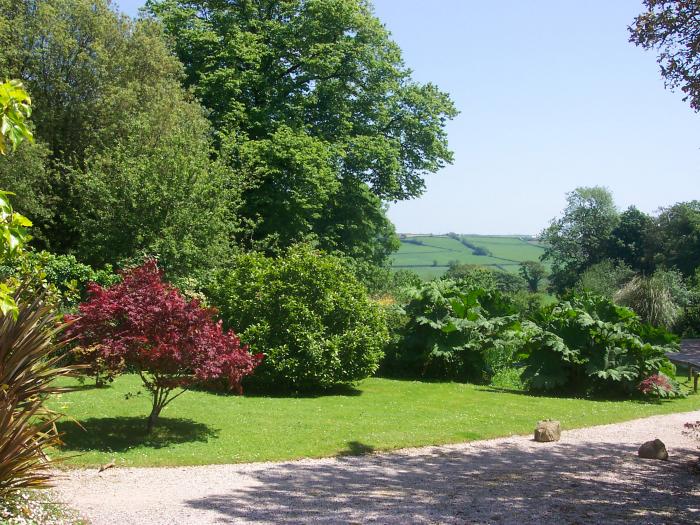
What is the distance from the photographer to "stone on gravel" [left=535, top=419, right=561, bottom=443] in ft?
41.1

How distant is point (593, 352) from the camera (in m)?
18.5

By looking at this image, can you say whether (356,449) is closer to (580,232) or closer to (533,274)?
(580,232)

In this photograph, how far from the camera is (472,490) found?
9.01 meters

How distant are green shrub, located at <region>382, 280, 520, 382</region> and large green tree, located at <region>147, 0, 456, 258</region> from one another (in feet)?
24.0

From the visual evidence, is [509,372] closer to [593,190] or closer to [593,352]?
[593,352]

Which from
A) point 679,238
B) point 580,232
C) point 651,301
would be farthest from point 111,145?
point 580,232

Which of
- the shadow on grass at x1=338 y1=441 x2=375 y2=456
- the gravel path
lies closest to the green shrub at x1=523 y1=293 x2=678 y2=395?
the gravel path

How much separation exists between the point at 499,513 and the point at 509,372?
14.6 m

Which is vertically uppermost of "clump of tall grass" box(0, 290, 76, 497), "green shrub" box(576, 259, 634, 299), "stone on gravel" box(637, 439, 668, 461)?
"green shrub" box(576, 259, 634, 299)

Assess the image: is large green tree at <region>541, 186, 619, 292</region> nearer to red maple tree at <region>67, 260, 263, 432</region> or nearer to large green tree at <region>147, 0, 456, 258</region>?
large green tree at <region>147, 0, 456, 258</region>

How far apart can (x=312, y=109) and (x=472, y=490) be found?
25567 mm

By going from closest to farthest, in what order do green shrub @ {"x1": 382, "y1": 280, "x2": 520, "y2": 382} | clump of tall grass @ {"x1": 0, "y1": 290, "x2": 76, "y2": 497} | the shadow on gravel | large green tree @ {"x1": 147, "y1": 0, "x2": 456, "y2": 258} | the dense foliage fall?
clump of tall grass @ {"x1": 0, "y1": 290, "x2": 76, "y2": 497}, the shadow on gravel, green shrub @ {"x1": 382, "y1": 280, "x2": 520, "y2": 382}, large green tree @ {"x1": 147, "y1": 0, "x2": 456, "y2": 258}, the dense foliage

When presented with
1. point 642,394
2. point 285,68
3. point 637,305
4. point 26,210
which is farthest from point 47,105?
point 637,305

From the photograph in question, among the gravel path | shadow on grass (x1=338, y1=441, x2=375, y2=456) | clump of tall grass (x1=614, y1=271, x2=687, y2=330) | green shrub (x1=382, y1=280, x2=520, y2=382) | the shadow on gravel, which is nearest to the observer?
the gravel path
